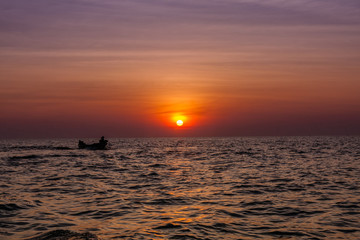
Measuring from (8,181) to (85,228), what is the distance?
1579 cm

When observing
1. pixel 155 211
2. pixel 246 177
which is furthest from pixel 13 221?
pixel 246 177

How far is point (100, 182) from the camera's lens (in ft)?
81.4

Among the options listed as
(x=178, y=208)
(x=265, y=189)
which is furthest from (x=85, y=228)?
(x=265, y=189)

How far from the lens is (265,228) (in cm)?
1230

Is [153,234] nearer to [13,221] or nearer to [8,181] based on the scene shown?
[13,221]

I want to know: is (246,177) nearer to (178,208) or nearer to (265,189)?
(265,189)

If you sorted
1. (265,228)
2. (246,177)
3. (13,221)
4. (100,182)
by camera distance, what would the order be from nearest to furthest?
(265,228), (13,221), (100,182), (246,177)

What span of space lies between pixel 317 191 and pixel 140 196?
34.1 ft

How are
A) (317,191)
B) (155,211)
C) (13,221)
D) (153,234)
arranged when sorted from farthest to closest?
(317,191) → (155,211) → (13,221) → (153,234)

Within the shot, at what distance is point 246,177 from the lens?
27.1 m

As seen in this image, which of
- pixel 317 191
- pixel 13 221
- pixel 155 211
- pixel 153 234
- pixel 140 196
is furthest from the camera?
pixel 317 191

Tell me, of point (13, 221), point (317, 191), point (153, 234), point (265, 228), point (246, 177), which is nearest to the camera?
point (153, 234)

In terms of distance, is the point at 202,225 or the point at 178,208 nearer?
the point at 202,225

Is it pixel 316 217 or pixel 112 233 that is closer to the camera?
pixel 112 233
